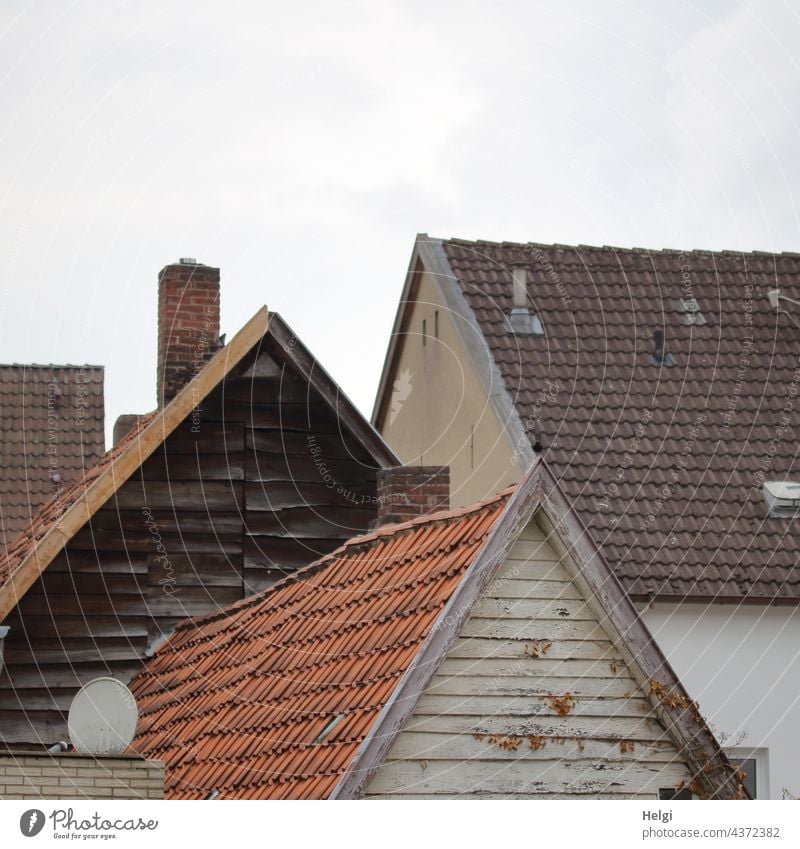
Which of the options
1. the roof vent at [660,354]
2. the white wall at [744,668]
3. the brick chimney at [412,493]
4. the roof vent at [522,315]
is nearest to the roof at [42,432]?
the roof vent at [522,315]

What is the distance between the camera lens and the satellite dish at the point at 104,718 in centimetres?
823

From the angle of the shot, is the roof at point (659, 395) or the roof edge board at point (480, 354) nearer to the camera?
the roof at point (659, 395)

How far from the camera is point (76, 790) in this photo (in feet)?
25.7

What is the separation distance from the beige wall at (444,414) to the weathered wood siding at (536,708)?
7.04m

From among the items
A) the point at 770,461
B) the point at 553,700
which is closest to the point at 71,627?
the point at 553,700

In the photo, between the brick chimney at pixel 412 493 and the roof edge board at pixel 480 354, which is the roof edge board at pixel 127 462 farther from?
the roof edge board at pixel 480 354

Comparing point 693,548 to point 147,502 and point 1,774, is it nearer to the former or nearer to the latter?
point 147,502

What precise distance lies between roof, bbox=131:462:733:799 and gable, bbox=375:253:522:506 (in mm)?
6010

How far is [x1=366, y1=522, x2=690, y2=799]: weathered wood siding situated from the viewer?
7262 mm

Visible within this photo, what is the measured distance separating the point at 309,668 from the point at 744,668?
7.06 m

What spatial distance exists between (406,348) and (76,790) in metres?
11.3

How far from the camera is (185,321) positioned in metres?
12.1

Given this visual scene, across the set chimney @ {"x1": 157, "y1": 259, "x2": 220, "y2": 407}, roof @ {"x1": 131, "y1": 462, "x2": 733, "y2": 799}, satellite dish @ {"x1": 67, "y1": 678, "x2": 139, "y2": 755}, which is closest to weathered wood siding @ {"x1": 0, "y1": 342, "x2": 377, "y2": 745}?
chimney @ {"x1": 157, "y1": 259, "x2": 220, "y2": 407}

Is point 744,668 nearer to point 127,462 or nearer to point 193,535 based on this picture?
point 193,535
